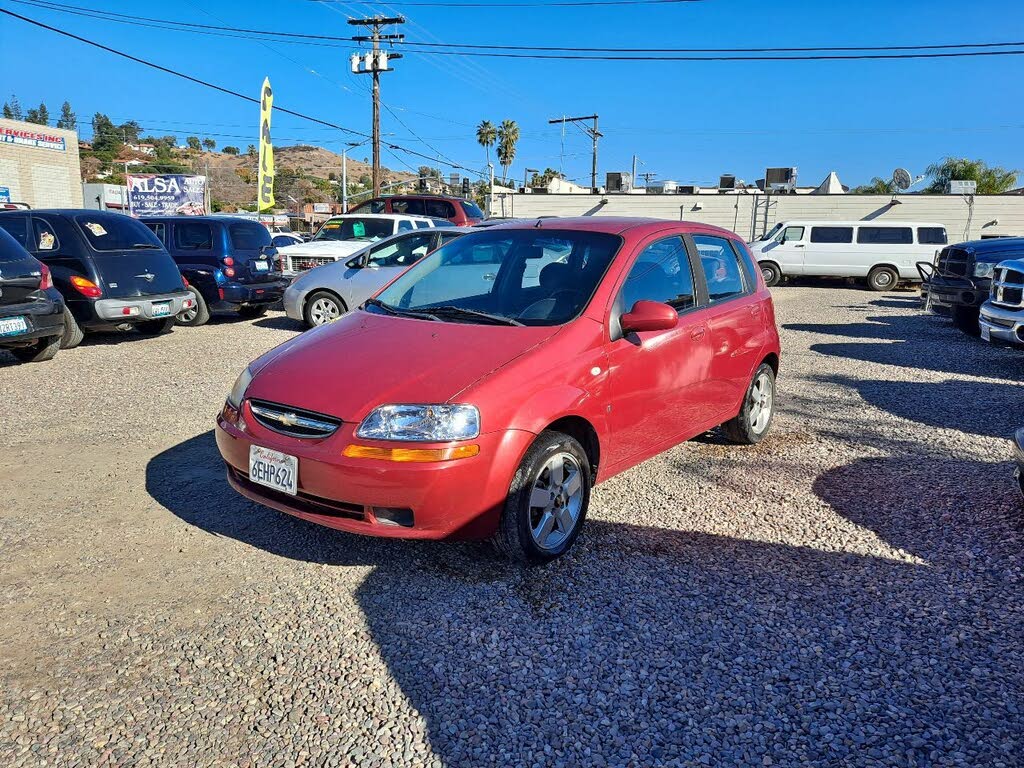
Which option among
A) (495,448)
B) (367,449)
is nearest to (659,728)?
(495,448)

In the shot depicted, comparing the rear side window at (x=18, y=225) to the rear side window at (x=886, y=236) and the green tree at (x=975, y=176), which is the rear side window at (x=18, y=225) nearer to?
the rear side window at (x=886, y=236)

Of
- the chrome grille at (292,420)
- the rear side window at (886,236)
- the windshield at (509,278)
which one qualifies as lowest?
the chrome grille at (292,420)

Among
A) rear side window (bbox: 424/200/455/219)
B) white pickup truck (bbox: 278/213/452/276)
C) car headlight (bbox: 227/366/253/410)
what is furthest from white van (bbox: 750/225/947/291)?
car headlight (bbox: 227/366/253/410)

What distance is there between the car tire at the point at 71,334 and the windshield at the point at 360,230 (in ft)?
17.2

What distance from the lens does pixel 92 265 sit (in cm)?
912

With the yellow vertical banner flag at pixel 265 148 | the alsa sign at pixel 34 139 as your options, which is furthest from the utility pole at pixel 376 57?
the alsa sign at pixel 34 139

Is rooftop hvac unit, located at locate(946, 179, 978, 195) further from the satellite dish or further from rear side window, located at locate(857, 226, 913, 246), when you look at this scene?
rear side window, located at locate(857, 226, 913, 246)

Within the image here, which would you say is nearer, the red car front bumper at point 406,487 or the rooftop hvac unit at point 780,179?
the red car front bumper at point 406,487

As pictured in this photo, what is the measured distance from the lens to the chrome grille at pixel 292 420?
338 cm

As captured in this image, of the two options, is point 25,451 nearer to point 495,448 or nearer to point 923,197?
point 495,448

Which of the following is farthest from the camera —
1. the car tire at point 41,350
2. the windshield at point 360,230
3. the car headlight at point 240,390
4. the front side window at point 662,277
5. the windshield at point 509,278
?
the windshield at point 360,230

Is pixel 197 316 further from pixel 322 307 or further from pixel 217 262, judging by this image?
pixel 322 307

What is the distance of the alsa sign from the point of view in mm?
30094

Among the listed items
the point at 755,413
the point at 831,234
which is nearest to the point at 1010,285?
the point at 755,413
